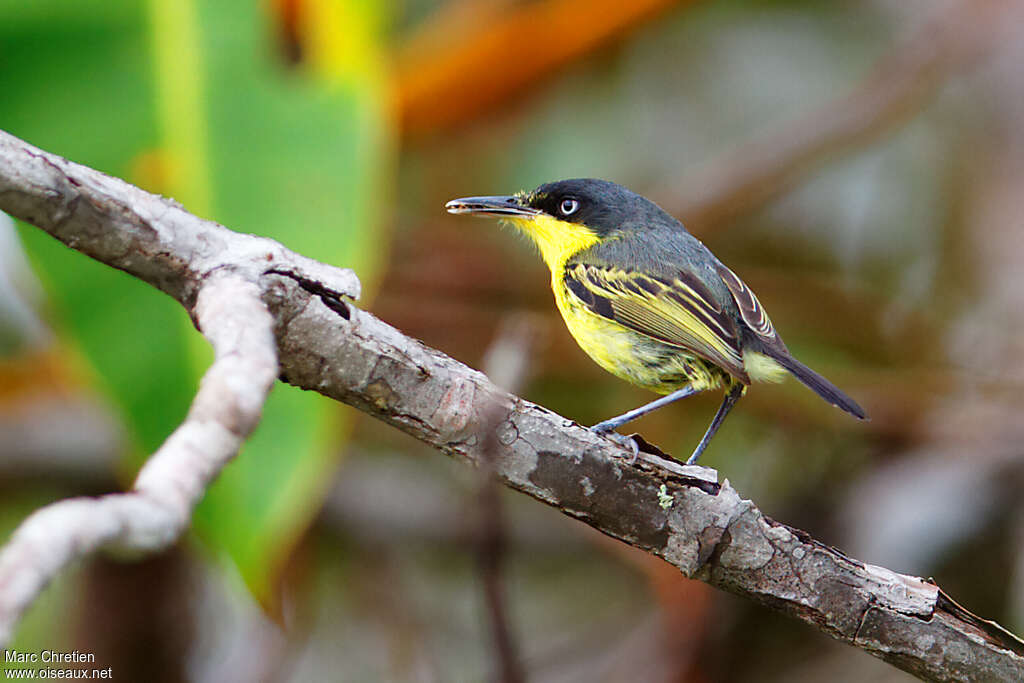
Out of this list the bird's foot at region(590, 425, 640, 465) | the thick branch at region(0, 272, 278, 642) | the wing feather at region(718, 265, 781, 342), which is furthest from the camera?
the wing feather at region(718, 265, 781, 342)

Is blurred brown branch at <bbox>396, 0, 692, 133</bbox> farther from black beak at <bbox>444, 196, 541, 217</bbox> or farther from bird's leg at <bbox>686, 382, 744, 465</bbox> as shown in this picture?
bird's leg at <bbox>686, 382, 744, 465</bbox>

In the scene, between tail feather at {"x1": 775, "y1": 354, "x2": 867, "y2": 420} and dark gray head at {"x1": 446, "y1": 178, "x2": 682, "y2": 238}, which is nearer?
tail feather at {"x1": 775, "y1": 354, "x2": 867, "y2": 420}

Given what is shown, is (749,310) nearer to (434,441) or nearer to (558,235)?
(558,235)

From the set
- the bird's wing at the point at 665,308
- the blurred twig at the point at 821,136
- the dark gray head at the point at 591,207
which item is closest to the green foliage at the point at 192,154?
the dark gray head at the point at 591,207

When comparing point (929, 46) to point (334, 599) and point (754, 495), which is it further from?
point (334, 599)

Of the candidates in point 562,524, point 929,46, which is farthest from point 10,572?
point 929,46

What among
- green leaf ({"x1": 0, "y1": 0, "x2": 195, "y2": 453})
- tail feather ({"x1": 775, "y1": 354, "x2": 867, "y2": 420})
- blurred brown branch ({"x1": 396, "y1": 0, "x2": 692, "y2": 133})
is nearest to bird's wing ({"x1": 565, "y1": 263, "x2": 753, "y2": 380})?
tail feather ({"x1": 775, "y1": 354, "x2": 867, "y2": 420})

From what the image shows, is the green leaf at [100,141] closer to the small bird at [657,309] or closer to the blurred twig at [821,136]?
the small bird at [657,309]

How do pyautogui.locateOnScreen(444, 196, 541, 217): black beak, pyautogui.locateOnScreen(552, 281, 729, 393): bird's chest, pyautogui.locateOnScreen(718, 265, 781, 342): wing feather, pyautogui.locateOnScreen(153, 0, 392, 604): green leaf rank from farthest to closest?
pyautogui.locateOnScreen(444, 196, 541, 217): black beak
pyautogui.locateOnScreen(718, 265, 781, 342): wing feather
pyautogui.locateOnScreen(552, 281, 729, 393): bird's chest
pyautogui.locateOnScreen(153, 0, 392, 604): green leaf
